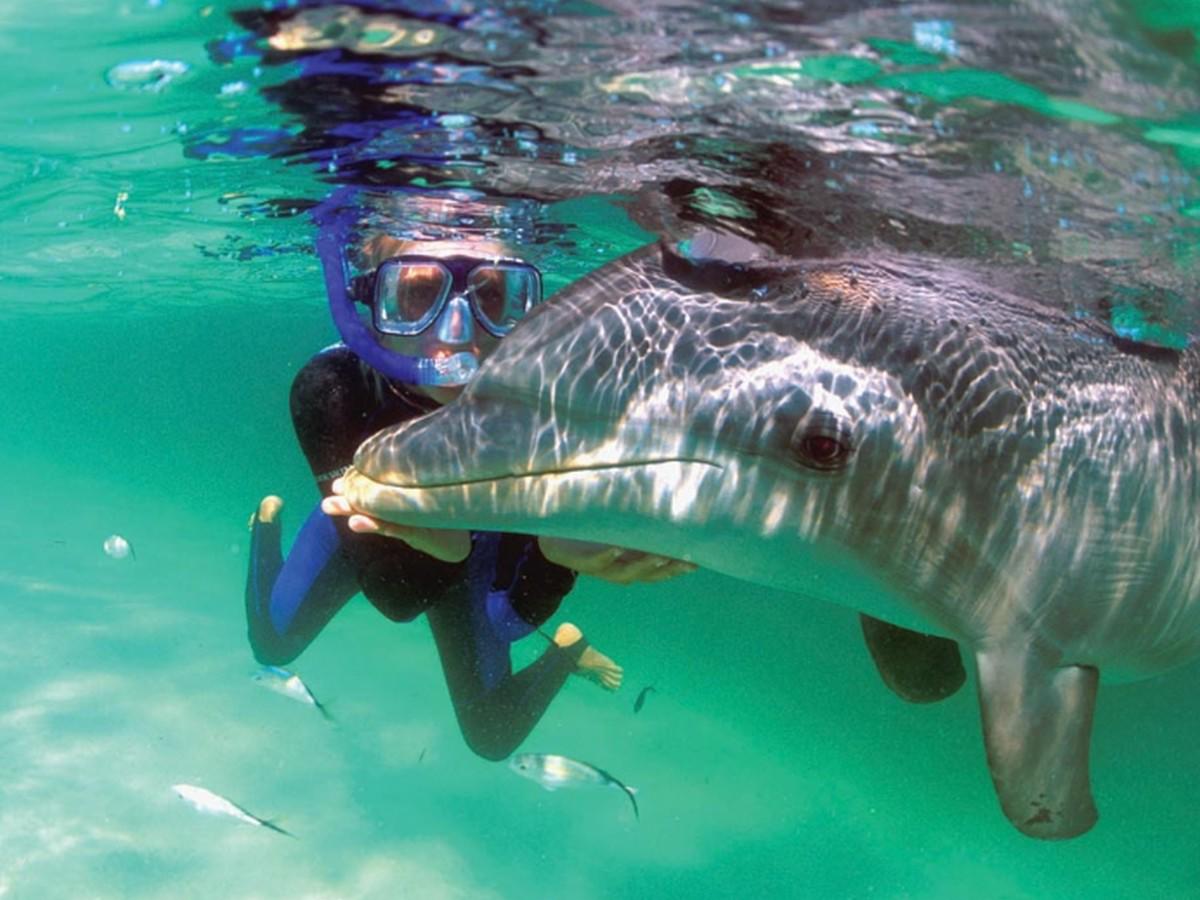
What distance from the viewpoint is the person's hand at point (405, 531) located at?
3355mm

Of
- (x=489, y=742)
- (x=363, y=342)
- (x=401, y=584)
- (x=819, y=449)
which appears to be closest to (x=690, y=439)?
(x=819, y=449)

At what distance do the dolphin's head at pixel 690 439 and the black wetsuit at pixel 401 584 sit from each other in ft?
11.4

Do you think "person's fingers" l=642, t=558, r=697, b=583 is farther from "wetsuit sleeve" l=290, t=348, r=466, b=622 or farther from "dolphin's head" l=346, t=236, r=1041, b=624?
"wetsuit sleeve" l=290, t=348, r=466, b=622

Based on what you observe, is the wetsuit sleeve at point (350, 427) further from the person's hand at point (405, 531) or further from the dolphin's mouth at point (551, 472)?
the dolphin's mouth at point (551, 472)

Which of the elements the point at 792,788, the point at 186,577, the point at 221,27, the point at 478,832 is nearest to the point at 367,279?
the point at 221,27

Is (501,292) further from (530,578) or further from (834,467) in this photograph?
(834,467)

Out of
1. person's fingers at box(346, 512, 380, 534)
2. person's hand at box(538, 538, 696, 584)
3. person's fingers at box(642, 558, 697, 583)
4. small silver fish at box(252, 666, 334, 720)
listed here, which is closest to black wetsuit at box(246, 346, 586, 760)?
small silver fish at box(252, 666, 334, 720)

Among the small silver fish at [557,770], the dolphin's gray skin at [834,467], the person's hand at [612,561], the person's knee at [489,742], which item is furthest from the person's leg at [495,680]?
the dolphin's gray skin at [834,467]

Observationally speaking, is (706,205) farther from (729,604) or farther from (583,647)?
(729,604)

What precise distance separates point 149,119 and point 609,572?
6.76 meters

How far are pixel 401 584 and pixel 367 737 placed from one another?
8.44 metres

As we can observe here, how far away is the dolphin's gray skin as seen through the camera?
3.10m

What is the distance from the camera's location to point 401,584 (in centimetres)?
705

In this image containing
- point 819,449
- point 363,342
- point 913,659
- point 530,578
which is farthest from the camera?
point 530,578
